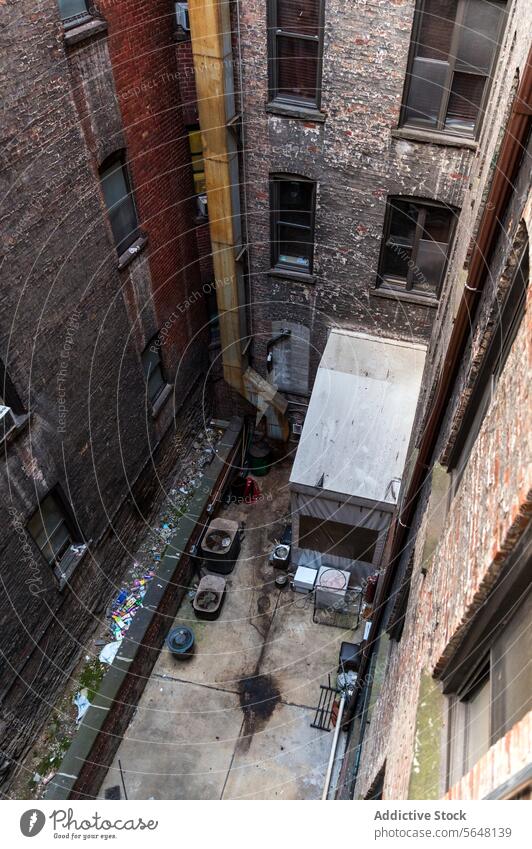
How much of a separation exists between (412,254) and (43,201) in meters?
6.42

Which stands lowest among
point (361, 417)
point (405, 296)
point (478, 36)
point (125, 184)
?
point (361, 417)

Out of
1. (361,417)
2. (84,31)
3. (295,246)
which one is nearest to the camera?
(84,31)

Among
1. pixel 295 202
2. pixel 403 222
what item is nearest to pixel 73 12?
pixel 295 202

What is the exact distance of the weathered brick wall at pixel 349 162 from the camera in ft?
28.8

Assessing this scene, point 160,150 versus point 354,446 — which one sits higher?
point 160,150

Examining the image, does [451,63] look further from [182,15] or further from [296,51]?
[182,15]

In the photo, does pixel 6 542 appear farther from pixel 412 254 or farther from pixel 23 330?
pixel 412 254

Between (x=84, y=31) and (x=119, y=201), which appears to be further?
(x=119, y=201)

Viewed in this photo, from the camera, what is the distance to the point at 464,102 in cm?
899

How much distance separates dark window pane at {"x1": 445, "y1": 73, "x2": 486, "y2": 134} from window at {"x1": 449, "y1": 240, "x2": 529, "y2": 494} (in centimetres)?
583

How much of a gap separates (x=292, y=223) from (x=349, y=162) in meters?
1.69

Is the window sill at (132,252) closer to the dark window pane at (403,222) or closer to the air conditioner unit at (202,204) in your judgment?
the air conditioner unit at (202,204)

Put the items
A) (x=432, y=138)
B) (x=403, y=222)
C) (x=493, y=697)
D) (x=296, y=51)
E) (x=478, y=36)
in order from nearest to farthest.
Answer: (x=493, y=697)
(x=478, y=36)
(x=432, y=138)
(x=296, y=51)
(x=403, y=222)

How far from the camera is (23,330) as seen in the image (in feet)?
25.6
